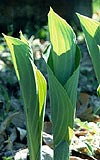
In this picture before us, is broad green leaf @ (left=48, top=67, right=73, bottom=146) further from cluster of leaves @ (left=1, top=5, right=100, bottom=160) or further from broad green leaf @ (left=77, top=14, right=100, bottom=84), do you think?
broad green leaf @ (left=77, top=14, right=100, bottom=84)

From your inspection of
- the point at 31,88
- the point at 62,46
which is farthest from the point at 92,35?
the point at 31,88

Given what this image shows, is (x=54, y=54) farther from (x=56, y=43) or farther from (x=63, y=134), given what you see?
(x=63, y=134)

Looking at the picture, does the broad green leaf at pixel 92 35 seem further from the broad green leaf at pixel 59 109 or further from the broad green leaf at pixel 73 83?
the broad green leaf at pixel 59 109

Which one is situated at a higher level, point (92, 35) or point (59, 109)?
point (92, 35)

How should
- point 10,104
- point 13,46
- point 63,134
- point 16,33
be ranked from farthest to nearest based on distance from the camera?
point 16,33 → point 10,104 → point 63,134 → point 13,46

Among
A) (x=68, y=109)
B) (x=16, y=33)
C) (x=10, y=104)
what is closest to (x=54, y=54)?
(x=68, y=109)

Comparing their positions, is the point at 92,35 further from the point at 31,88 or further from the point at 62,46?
the point at 31,88
